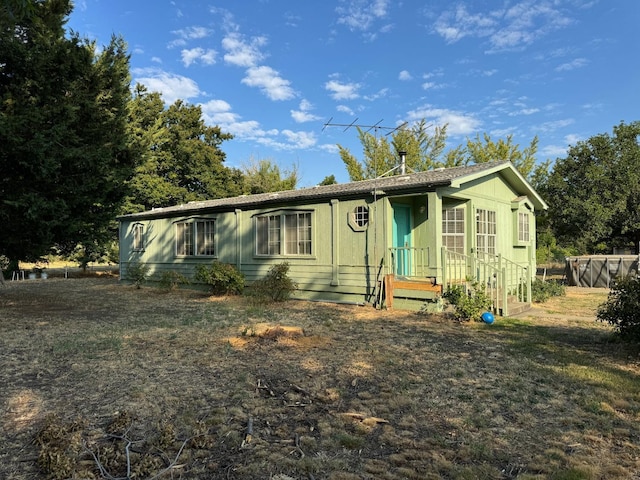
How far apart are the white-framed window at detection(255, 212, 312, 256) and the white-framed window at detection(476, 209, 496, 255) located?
4.50 meters

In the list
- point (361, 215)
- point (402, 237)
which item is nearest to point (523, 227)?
point (402, 237)

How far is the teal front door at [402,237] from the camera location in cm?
1048

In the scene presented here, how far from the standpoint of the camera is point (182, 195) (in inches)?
1156

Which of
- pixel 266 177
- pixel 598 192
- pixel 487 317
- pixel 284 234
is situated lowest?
pixel 487 317

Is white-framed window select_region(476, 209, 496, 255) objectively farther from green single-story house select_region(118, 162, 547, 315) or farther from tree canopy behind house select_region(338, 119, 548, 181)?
tree canopy behind house select_region(338, 119, 548, 181)

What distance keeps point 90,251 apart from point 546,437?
85.4 feet

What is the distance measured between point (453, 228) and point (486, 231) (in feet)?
4.24

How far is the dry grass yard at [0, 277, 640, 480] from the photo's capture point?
2.93 metres

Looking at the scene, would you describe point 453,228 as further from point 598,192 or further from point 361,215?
point 598,192

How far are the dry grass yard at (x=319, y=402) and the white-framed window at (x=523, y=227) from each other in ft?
19.7

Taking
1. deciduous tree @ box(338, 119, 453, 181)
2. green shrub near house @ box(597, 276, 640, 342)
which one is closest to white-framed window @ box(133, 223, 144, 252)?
green shrub near house @ box(597, 276, 640, 342)

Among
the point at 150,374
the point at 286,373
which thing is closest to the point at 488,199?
the point at 286,373

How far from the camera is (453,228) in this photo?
10.9 m

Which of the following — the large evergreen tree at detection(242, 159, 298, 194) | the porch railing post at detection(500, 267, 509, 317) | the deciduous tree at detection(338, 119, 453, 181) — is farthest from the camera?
the large evergreen tree at detection(242, 159, 298, 194)
